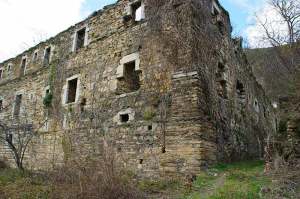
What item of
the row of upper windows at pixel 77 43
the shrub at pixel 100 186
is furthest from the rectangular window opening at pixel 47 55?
the shrub at pixel 100 186

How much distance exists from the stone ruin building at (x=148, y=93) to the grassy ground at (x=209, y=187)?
39 cm

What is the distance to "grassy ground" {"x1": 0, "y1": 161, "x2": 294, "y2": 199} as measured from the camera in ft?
16.8

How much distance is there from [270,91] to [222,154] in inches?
478

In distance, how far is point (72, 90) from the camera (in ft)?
36.4

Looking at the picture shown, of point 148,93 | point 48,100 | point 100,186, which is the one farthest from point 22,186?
point 48,100

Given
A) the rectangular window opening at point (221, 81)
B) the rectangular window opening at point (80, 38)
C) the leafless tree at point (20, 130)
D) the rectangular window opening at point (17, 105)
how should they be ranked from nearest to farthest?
the rectangular window opening at point (221, 81) < the rectangular window opening at point (80, 38) < the leafless tree at point (20, 130) < the rectangular window opening at point (17, 105)

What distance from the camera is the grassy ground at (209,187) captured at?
201 inches

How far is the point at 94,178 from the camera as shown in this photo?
531cm

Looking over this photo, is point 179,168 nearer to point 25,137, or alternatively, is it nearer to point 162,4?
point 162,4

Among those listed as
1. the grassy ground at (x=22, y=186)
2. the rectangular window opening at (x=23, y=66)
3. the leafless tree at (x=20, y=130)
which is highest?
the rectangular window opening at (x=23, y=66)

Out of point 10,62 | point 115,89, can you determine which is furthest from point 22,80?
point 115,89

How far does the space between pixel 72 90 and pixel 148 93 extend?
4261 mm

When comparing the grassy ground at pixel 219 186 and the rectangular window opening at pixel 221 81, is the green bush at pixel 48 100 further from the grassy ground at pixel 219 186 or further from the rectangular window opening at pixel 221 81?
the rectangular window opening at pixel 221 81

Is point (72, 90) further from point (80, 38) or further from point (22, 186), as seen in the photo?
point (22, 186)
